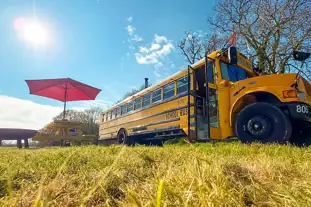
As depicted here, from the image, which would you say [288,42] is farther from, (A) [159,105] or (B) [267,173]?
(B) [267,173]

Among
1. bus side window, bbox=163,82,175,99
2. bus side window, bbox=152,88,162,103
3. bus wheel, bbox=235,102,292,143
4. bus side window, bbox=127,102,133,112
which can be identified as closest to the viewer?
bus wheel, bbox=235,102,292,143

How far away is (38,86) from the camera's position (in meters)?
7.58

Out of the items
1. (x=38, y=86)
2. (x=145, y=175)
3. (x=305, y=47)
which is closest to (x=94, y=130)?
(x=38, y=86)

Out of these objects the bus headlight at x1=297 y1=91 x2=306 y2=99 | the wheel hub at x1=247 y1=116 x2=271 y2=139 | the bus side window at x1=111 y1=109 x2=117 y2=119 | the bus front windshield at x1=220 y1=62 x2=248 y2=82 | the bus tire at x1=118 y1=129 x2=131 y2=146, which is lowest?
the bus tire at x1=118 y1=129 x2=131 y2=146

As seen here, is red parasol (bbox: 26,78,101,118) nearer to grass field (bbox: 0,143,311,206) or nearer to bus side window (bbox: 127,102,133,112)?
bus side window (bbox: 127,102,133,112)

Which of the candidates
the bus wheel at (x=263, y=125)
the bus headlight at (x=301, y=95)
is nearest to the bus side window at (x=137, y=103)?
the bus wheel at (x=263, y=125)

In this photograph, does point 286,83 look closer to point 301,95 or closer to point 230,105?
point 301,95

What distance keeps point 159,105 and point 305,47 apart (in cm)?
812

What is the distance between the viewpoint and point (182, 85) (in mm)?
5414

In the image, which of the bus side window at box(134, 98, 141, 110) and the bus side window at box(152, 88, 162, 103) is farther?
the bus side window at box(134, 98, 141, 110)

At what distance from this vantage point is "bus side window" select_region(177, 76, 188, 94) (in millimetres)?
5285

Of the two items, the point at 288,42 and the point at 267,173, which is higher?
the point at 288,42

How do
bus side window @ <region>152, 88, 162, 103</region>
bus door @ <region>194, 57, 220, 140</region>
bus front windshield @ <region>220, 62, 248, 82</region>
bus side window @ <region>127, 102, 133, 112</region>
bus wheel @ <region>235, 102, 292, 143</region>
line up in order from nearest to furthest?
1. bus wheel @ <region>235, 102, 292, 143</region>
2. bus door @ <region>194, 57, 220, 140</region>
3. bus front windshield @ <region>220, 62, 248, 82</region>
4. bus side window @ <region>152, 88, 162, 103</region>
5. bus side window @ <region>127, 102, 133, 112</region>

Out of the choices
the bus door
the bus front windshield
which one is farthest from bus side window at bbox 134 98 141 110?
the bus front windshield
